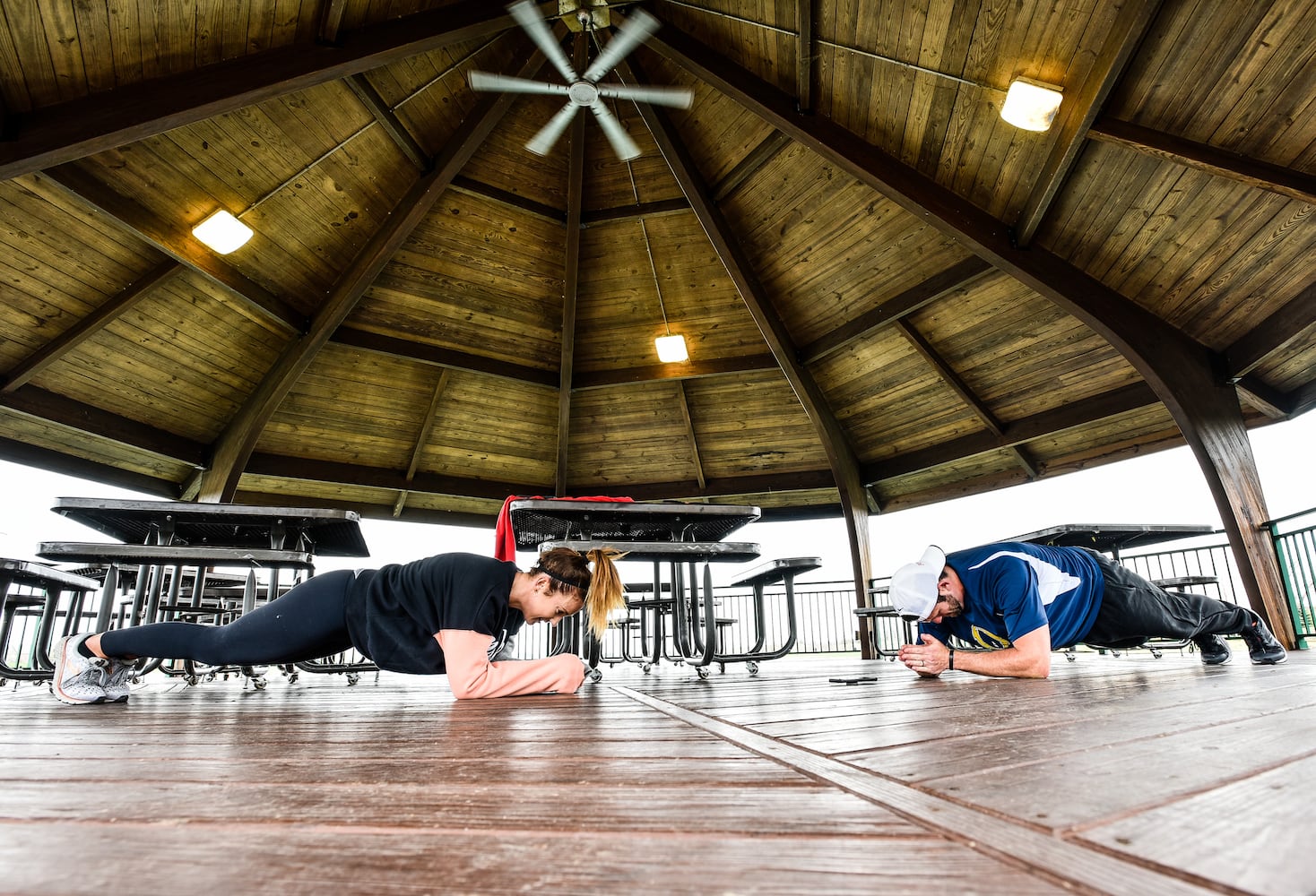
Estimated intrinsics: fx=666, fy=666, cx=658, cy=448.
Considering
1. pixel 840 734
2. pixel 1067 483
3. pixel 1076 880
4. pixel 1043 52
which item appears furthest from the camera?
pixel 1067 483

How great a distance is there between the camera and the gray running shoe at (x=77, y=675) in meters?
2.74

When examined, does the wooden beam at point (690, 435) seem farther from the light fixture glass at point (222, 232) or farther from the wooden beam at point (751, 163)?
the light fixture glass at point (222, 232)

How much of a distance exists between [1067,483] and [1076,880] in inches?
414

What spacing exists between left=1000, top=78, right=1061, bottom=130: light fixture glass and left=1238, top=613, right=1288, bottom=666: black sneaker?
3.34 m

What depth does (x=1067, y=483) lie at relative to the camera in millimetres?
9492

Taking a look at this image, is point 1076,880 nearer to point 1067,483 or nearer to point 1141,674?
point 1141,674

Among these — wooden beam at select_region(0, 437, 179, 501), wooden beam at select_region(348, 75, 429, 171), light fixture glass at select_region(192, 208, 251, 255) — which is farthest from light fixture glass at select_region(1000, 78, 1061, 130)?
wooden beam at select_region(0, 437, 179, 501)

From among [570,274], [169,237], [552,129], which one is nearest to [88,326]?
[169,237]

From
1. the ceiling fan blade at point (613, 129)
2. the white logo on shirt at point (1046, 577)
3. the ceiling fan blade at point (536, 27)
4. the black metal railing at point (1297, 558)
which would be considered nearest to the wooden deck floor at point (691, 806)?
the white logo on shirt at point (1046, 577)

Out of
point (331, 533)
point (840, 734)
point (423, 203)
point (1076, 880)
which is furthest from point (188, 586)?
point (1076, 880)

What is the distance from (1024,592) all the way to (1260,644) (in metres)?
1.94

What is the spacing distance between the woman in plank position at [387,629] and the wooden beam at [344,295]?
16.2ft

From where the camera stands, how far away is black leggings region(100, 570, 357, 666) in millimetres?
2541

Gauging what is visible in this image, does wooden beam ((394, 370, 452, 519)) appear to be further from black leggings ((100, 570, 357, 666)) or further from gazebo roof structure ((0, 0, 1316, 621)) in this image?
black leggings ((100, 570, 357, 666))
